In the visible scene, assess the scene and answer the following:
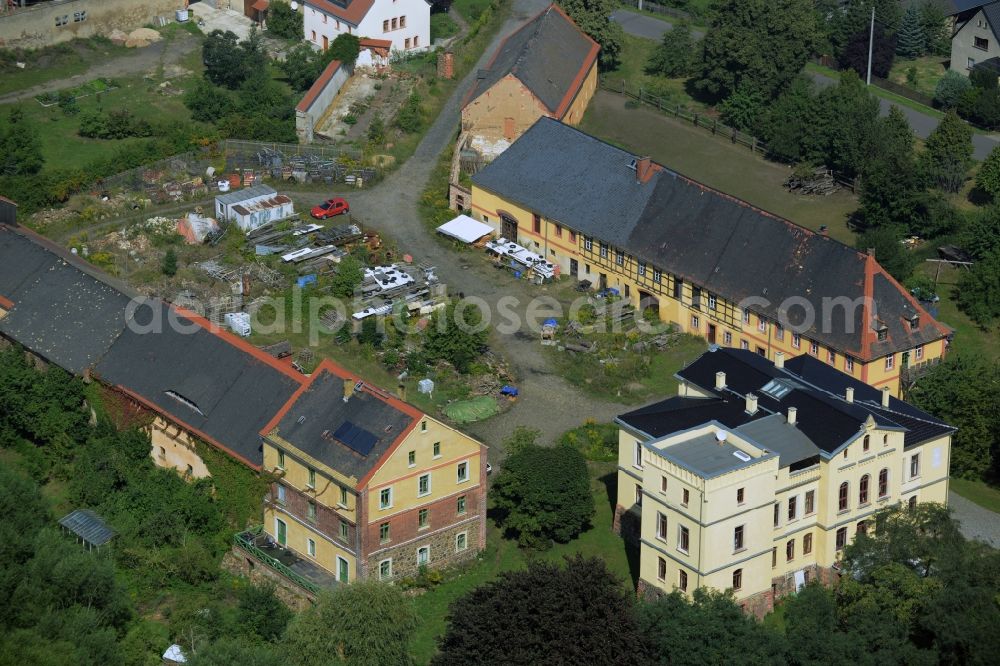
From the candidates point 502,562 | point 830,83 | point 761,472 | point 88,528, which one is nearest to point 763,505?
point 761,472

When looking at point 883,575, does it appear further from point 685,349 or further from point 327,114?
point 327,114

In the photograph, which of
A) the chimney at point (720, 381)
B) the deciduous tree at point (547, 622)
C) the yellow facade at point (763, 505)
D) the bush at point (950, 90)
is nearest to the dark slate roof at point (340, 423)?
the deciduous tree at point (547, 622)

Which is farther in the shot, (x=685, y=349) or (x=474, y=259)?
(x=474, y=259)

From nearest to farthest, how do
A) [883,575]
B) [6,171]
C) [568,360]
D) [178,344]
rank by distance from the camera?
[883,575], [178,344], [568,360], [6,171]

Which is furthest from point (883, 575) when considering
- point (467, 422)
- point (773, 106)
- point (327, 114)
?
point (327, 114)

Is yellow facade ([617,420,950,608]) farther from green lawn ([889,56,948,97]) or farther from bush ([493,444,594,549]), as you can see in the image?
green lawn ([889,56,948,97])

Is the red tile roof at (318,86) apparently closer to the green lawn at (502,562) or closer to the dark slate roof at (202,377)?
the dark slate roof at (202,377)
